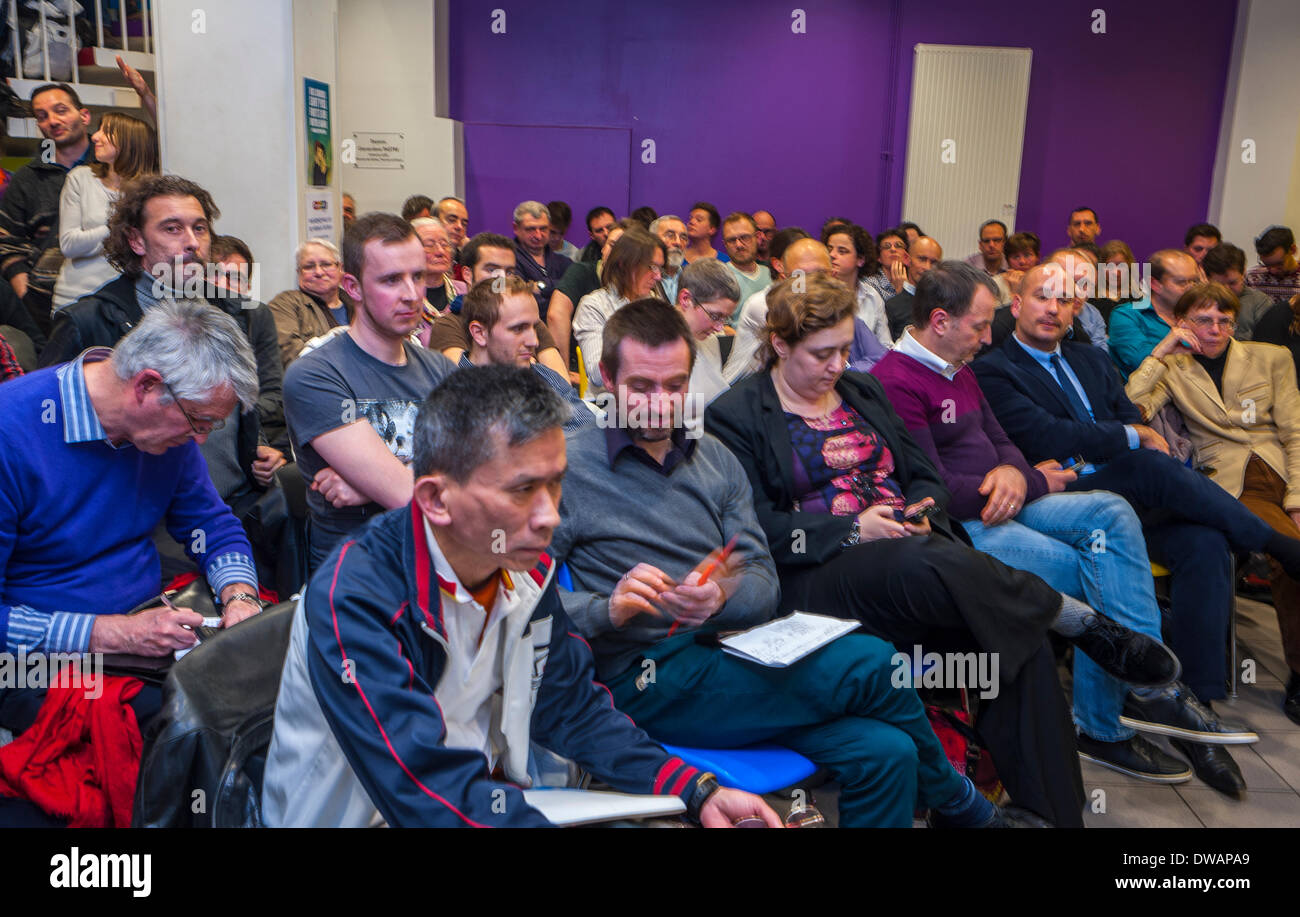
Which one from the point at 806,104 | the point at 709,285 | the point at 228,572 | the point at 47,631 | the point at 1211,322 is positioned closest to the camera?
the point at 47,631

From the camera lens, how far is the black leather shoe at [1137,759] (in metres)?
3.14

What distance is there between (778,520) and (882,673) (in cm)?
62

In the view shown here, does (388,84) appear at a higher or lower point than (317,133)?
higher

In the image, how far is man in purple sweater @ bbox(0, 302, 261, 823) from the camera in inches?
77.8

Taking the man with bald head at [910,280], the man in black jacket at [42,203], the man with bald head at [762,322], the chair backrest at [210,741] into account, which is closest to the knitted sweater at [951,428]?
the man with bald head at [762,322]

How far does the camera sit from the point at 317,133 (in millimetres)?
5312

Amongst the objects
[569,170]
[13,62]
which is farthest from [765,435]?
[569,170]

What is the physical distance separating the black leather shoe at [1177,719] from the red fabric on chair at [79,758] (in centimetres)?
275

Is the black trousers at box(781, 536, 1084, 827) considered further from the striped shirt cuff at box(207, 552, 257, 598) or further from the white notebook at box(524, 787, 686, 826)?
the striped shirt cuff at box(207, 552, 257, 598)

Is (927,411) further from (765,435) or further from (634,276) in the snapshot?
(634,276)

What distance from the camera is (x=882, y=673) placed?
2.08 metres

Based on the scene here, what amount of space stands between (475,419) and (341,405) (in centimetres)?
119

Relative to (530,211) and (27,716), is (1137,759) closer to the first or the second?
(27,716)

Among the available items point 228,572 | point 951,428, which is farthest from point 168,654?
point 951,428
